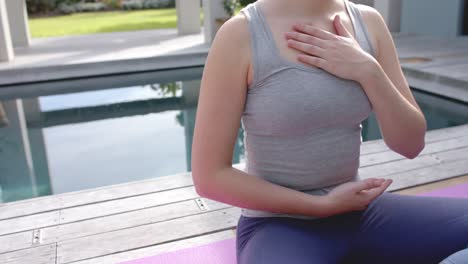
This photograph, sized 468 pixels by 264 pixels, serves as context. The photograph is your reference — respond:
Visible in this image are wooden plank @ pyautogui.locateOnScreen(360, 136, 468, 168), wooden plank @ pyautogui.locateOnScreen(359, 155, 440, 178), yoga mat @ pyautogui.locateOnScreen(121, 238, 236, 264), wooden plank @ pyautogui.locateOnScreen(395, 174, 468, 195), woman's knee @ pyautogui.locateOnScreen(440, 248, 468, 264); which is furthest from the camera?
wooden plank @ pyautogui.locateOnScreen(360, 136, 468, 168)

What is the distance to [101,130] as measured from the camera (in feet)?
14.6

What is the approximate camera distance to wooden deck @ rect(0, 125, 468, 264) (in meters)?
1.71

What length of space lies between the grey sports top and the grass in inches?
Answer: 406

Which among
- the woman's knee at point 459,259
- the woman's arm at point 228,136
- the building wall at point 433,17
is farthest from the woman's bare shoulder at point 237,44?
the building wall at point 433,17

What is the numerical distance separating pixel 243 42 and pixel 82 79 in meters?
5.78

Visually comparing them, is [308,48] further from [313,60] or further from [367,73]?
[367,73]

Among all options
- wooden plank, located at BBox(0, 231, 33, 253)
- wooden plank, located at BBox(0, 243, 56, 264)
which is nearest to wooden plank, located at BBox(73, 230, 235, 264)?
wooden plank, located at BBox(0, 243, 56, 264)

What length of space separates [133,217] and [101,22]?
38.9 ft

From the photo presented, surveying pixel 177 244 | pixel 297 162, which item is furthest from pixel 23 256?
pixel 297 162

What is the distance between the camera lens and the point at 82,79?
624 centimetres

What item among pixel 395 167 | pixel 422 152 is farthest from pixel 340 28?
pixel 422 152

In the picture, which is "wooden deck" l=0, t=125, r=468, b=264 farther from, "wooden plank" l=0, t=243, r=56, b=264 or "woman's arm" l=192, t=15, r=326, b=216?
"woman's arm" l=192, t=15, r=326, b=216

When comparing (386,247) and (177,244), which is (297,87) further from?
(177,244)

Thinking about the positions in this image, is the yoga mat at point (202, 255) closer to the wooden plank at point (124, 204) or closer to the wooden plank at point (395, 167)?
the wooden plank at point (124, 204)
